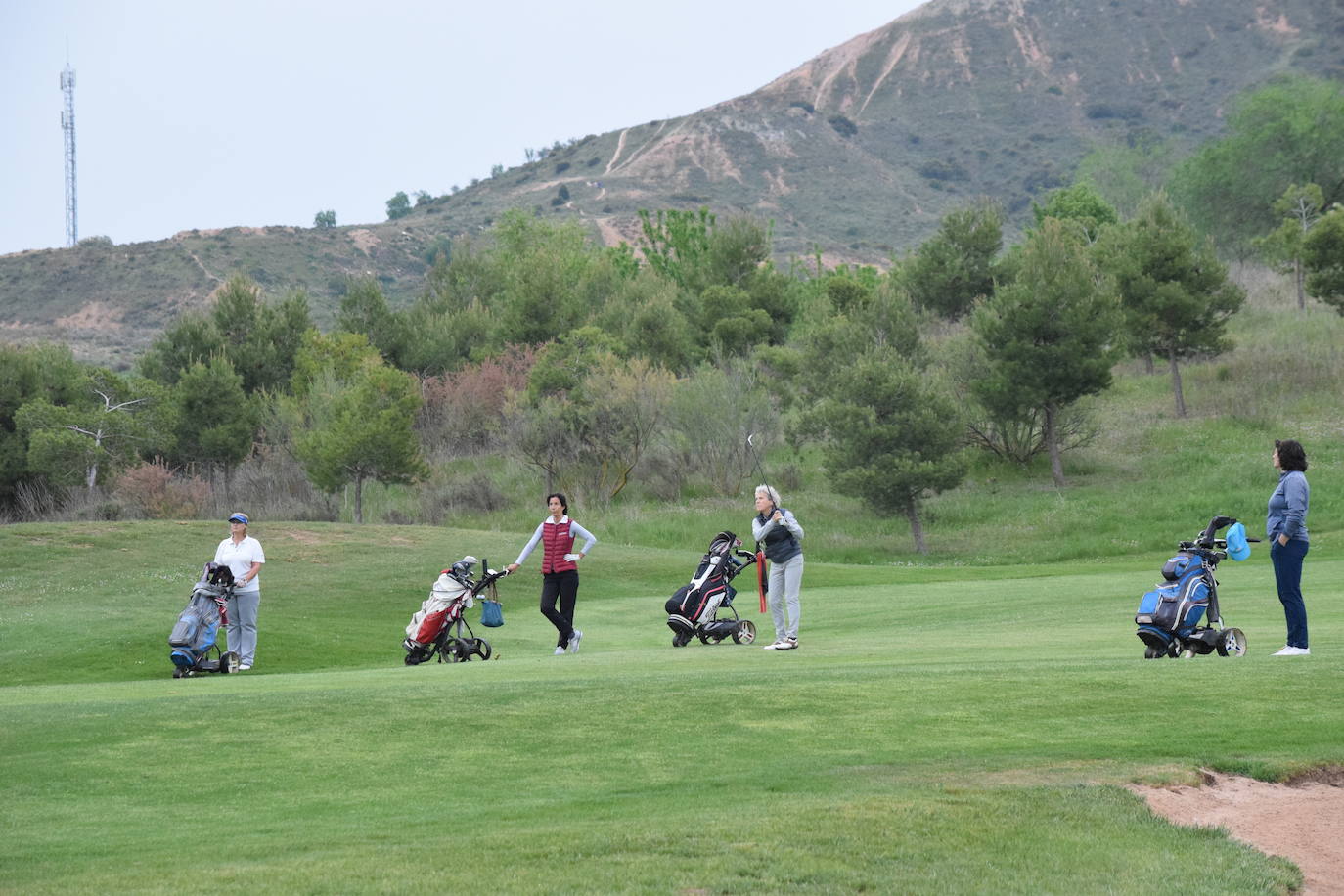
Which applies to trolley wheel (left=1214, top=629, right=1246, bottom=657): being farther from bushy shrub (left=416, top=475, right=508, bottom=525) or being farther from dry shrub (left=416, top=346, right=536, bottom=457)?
dry shrub (left=416, top=346, right=536, bottom=457)

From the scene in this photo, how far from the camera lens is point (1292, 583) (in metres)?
13.5

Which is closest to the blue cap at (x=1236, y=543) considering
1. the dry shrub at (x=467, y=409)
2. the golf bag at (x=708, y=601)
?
the golf bag at (x=708, y=601)

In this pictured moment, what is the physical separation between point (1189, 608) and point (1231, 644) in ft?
2.32

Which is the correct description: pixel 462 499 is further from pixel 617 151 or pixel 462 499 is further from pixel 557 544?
pixel 617 151

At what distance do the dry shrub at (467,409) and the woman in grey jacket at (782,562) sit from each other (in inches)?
2132

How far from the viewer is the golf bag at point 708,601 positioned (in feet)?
61.8

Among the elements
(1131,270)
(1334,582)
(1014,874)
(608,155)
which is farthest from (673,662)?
(608,155)

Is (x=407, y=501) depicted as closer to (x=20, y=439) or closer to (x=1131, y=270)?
(x=20, y=439)

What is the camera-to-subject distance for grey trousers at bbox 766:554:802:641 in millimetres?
17141

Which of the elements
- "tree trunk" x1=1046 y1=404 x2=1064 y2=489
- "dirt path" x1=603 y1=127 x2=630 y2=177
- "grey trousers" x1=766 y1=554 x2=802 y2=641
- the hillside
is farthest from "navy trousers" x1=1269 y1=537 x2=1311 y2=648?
"dirt path" x1=603 y1=127 x2=630 y2=177

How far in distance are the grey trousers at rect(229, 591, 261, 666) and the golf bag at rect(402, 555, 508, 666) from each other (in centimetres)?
259

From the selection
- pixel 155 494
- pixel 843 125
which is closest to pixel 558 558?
pixel 155 494

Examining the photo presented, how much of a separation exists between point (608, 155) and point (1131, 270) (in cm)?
13988

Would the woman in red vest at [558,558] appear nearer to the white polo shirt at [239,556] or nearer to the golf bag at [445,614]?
the golf bag at [445,614]
